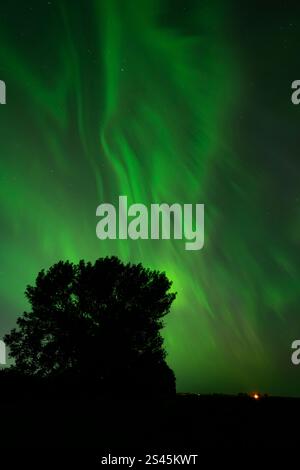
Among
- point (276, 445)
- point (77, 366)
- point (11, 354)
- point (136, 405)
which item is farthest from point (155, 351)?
point (276, 445)

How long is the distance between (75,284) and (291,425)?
2400 cm

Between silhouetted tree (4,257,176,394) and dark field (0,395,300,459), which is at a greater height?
silhouetted tree (4,257,176,394)

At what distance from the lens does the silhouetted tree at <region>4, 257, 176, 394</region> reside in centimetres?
2838

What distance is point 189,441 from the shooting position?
8023mm

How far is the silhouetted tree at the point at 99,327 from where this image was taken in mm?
28375

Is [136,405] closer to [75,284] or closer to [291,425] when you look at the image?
[291,425]

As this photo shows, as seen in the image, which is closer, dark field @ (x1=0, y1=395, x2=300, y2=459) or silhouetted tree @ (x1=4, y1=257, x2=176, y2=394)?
dark field @ (x1=0, y1=395, x2=300, y2=459)

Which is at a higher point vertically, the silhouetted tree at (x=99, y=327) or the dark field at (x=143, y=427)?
the silhouetted tree at (x=99, y=327)

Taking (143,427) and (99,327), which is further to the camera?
(99,327)

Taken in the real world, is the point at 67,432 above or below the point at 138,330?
below

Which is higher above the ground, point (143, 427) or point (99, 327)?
point (99, 327)

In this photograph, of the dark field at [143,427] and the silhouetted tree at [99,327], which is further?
the silhouetted tree at [99,327]

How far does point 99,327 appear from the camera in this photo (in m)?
29.5
